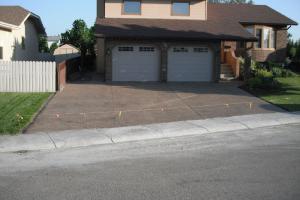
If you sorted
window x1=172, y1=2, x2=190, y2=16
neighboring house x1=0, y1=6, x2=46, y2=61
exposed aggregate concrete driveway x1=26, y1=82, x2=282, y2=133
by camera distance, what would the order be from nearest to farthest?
exposed aggregate concrete driveway x1=26, y1=82, x2=282, y2=133 → neighboring house x1=0, y1=6, x2=46, y2=61 → window x1=172, y1=2, x2=190, y2=16

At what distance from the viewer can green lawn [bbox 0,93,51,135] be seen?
13.7 metres

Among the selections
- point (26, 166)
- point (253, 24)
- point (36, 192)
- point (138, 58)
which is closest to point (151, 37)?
point (138, 58)

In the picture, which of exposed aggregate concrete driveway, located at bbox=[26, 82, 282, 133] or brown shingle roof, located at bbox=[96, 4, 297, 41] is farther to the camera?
brown shingle roof, located at bbox=[96, 4, 297, 41]

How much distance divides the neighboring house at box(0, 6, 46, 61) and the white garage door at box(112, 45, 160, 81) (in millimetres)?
6210

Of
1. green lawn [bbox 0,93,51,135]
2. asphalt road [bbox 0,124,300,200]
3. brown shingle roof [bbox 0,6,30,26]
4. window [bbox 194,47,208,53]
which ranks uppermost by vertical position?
brown shingle roof [bbox 0,6,30,26]

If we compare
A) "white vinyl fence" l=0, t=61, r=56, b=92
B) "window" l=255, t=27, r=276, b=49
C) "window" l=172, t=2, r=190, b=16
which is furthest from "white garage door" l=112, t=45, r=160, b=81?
"window" l=255, t=27, r=276, b=49

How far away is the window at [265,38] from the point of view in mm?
34281

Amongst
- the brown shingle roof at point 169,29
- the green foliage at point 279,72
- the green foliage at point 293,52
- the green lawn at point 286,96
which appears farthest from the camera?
the green foliage at point 293,52

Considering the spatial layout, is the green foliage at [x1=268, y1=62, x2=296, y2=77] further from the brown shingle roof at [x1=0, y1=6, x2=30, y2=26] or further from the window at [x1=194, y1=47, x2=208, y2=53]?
the brown shingle roof at [x1=0, y1=6, x2=30, y2=26]

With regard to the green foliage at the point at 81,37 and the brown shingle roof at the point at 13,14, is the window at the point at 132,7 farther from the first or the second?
the green foliage at the point at 81,37

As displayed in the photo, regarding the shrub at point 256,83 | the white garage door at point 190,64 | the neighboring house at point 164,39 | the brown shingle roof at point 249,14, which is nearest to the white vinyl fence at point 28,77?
the neighboring house at point 164,39

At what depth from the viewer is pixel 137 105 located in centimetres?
1866

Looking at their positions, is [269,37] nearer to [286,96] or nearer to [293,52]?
[293,52]

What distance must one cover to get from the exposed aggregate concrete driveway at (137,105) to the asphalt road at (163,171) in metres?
3.27
